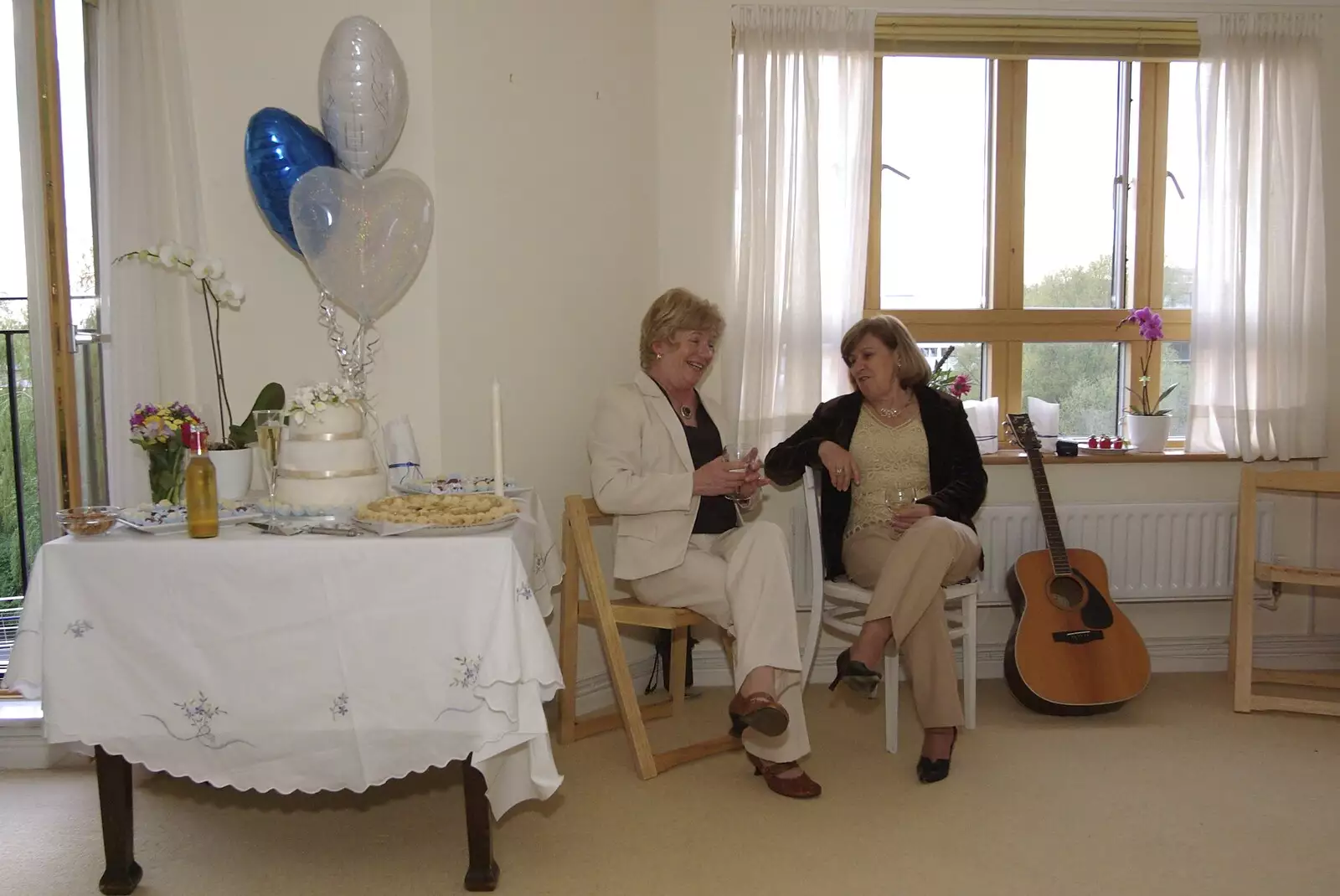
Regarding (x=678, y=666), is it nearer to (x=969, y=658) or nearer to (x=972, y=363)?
(x=969, y=658)

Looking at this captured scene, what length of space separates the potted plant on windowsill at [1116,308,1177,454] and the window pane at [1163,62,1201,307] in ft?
0.64

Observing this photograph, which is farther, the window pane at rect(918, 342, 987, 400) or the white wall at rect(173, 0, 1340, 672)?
the window pane at rect(918, 342, 987, 400)

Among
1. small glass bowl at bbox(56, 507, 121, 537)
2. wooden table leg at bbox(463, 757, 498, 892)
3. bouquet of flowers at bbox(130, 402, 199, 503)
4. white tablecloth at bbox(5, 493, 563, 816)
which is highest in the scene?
bouquet of flowers at bbox(130, 402, 199, 503)

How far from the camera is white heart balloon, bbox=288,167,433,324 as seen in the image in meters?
2.40

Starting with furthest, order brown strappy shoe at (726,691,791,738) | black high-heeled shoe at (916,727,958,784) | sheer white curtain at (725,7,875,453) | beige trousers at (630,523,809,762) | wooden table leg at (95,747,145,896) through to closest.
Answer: sheer white curtain at (725,7,875,453) → black high-heeled shoe at (916,727,958,784) → beige trousers at (630,523,809,762) → brown strappy shoe at (726,691,791,738) → wooden table leg at (95,747,145,896)

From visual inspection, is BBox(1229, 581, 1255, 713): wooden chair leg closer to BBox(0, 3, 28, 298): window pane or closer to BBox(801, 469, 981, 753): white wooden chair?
BBox(801, 469, 981, 753): white wooden chair

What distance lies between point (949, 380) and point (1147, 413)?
0.72 meters

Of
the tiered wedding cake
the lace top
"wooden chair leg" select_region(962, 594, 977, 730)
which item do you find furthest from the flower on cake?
"wooden chair leg" select_region(962, 594, 977, 730)

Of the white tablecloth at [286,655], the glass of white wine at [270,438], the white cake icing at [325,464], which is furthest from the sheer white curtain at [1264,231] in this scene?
the glass of white wine at [270,438]

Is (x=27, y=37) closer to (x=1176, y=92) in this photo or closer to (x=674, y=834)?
(x=674, y=834)

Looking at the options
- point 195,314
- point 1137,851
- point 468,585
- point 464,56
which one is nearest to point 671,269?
point 464,56

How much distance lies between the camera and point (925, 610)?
268 centimetres

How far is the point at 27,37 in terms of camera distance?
8.73 ft

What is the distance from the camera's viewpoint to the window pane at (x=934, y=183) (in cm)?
358
